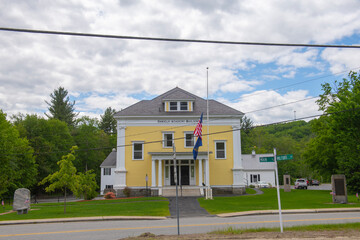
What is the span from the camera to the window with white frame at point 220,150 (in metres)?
36.2

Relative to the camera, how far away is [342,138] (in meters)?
34.5

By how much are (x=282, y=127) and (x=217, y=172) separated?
89792mm

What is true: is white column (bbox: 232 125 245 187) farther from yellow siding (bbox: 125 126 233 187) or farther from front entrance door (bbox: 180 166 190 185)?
front entrance door (bbox: 180 166 190 185)

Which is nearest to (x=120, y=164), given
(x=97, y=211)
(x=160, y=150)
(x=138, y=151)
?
(x=138, y=151)

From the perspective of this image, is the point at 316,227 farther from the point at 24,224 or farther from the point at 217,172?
the point at 217,172

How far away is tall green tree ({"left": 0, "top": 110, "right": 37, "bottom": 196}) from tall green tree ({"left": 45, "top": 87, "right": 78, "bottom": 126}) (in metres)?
29.8

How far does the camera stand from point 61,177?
21.0m

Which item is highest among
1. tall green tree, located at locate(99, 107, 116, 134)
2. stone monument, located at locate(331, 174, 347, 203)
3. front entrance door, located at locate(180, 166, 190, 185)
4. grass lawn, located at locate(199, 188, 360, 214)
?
tall green tree, located at locate(99, 107, 116, 134)

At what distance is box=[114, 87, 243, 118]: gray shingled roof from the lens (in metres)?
36.0

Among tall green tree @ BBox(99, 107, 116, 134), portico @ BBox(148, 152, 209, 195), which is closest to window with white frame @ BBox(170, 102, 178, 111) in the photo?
portico @ BBox(148, 152, 209, 195)

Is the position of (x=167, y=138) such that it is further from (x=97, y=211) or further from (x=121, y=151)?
(x=97, y=211)

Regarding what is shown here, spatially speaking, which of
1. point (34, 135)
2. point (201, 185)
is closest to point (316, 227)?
point (201, 185)

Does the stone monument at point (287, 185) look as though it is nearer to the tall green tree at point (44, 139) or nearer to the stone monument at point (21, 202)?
the stone monument at point (21, 202)

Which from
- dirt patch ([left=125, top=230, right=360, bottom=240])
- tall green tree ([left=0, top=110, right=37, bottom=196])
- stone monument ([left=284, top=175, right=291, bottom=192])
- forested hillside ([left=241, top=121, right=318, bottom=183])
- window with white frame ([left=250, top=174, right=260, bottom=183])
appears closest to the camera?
dirt patch ([left=125, top=230, right=360, bottom=240])
